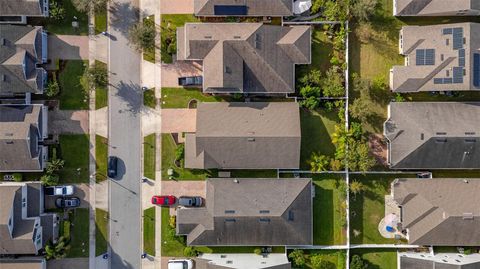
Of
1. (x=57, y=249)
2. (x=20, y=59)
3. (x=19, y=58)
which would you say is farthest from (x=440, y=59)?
(x=57, y=249)

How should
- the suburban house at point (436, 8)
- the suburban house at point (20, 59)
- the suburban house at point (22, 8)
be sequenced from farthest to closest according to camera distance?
1. the suburban house at point (22, 8)
2. the suburban house at point (436, 8)
3. the suburban house at point (20, 59)

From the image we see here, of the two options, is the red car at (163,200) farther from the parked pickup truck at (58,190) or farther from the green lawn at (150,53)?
the green lawn at (150,53)

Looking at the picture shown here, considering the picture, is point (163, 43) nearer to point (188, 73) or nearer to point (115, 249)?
point (188, 73)

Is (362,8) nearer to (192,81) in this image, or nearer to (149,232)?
(192,81)

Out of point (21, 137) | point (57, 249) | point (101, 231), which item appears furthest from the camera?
point (101, 231)

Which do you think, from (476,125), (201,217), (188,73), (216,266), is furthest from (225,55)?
(476,125)

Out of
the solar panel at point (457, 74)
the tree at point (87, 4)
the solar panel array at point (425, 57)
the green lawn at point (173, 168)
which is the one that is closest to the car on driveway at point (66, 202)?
the green lawn at point (173, 168)
